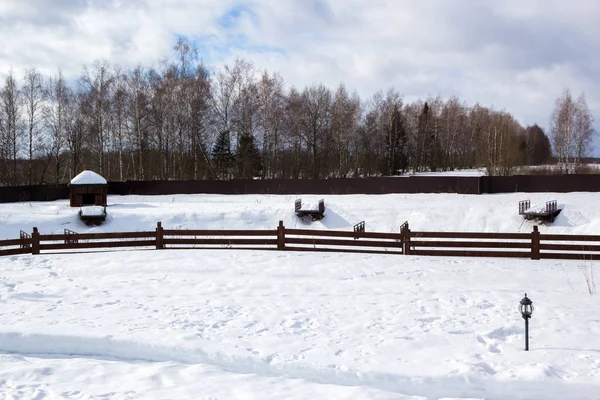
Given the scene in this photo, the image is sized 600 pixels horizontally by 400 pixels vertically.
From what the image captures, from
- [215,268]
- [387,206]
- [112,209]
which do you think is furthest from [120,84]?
[215,268]

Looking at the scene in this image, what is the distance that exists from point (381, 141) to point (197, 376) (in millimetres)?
55619

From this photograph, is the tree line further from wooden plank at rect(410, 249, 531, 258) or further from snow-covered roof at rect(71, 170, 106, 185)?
wooden plank at rect(410, 249, 531, 258)

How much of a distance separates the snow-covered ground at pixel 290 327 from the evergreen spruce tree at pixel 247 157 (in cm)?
3064

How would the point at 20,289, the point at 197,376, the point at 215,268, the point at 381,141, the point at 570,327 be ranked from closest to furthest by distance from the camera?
1. the point at 197,376
2. the point at 570,327
3. the point at 20,289
4. the point at 215,268
5. the point at 381,141

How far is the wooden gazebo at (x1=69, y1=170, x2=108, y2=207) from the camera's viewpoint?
30094mm

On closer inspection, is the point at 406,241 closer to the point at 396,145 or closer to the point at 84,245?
the point at 84,245

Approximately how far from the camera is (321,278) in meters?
11.7

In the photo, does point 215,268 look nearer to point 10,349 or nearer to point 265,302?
point 265,302

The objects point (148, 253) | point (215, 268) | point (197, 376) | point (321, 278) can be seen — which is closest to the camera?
point (197, 376)

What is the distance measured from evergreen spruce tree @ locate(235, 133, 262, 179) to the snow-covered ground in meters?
30.6

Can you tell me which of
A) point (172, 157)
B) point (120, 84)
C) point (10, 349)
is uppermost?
Result: point (120, 84)

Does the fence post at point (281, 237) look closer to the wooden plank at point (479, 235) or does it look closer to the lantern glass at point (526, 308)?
the wooden plank at point (479, 235)

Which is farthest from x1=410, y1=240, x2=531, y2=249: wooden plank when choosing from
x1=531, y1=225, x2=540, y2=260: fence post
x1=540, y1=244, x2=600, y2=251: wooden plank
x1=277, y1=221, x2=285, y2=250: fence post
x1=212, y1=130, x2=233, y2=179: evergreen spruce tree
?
x1=212, y1=130, x2=233, y2=179: evergreen spruce tree

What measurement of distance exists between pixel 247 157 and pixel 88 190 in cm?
1797
